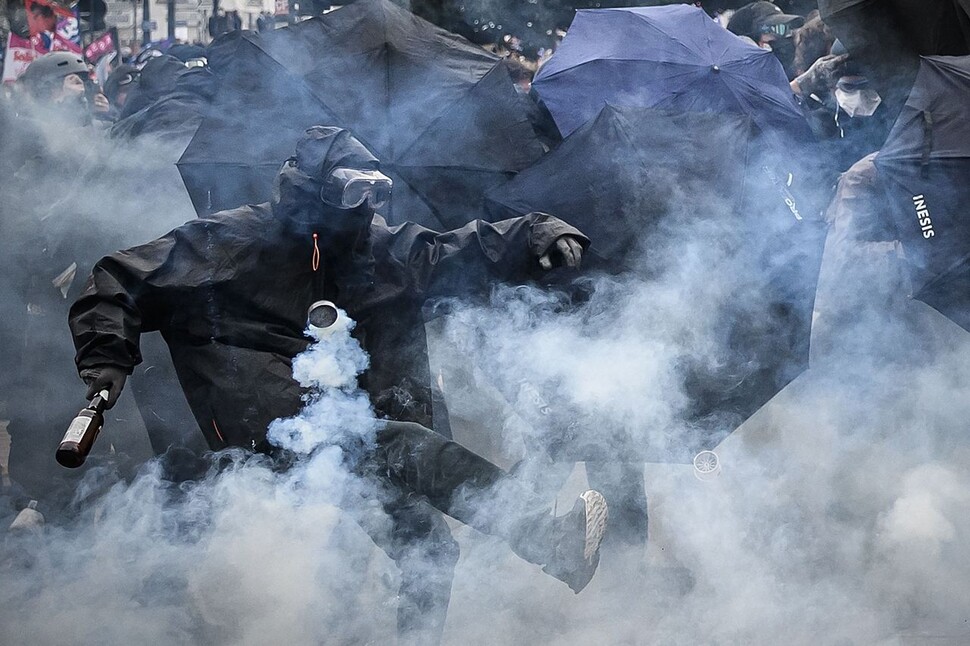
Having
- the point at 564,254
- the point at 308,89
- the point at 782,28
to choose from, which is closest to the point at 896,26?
the point at 782,28

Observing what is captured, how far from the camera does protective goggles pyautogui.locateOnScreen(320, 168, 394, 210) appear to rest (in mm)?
3680

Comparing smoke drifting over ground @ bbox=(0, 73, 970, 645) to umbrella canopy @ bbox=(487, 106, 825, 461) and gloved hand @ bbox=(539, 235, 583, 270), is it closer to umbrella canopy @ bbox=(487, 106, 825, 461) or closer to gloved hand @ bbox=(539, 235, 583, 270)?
umbrella canopy @ bbox=(487, 106, 825, 461)

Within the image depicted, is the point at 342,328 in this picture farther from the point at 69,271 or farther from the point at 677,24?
the point at 677,24

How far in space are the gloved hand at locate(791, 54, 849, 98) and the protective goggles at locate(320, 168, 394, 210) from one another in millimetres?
2938

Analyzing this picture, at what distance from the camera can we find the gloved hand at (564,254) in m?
3.83

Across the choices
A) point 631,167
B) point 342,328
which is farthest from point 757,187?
point 342,328

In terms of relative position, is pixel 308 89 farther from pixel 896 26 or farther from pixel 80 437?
pixel 896 26

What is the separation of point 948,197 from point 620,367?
1376mm

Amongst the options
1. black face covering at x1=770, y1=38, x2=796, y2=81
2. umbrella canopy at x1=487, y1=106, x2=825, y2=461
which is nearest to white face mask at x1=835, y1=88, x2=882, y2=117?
black face covering at x1=770, y1=38, x2=796, y2=81

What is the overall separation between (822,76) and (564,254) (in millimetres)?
2632

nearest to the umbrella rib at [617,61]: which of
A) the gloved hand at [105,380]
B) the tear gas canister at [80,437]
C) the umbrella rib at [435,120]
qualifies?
the umbrella rib at [435,120]

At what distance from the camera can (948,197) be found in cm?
420

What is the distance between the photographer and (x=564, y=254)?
3854 millimetres

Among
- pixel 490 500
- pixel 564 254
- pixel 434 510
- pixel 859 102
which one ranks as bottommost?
pixel 434 510
